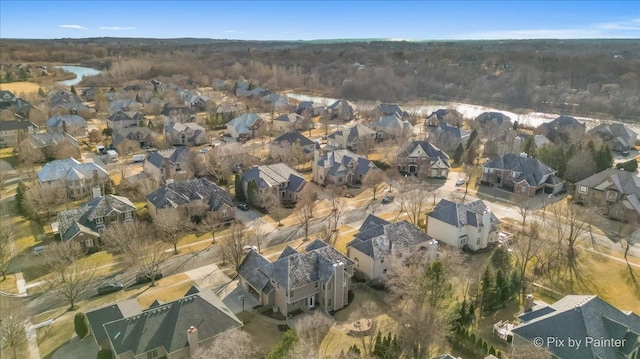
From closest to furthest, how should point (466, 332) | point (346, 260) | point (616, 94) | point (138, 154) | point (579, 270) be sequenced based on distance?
point (466, 332)
point (346, 260)
point (579, 270)
point (138, 154)
point (616, 94)

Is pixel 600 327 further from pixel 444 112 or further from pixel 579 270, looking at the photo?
pixel 444 112

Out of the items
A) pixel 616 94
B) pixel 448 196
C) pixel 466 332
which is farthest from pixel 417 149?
pixel 616 94

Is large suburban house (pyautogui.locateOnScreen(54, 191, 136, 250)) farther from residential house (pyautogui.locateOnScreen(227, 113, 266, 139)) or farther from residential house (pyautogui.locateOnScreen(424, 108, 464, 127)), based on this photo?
residential house (pyautogui.locateOnScreen(424, 108, 464, 127))

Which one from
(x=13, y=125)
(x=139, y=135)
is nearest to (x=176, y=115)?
(x=139, y=135)

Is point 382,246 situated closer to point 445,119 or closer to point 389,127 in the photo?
point 389,127

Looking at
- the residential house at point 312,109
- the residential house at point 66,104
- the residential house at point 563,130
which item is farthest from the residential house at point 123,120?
the residential house at point 563,130

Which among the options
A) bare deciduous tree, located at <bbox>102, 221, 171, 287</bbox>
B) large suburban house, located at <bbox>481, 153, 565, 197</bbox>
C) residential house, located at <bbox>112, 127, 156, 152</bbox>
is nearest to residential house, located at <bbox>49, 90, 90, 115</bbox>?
residential house, located at <bbox>112, 127, 156, 152</bbox>
